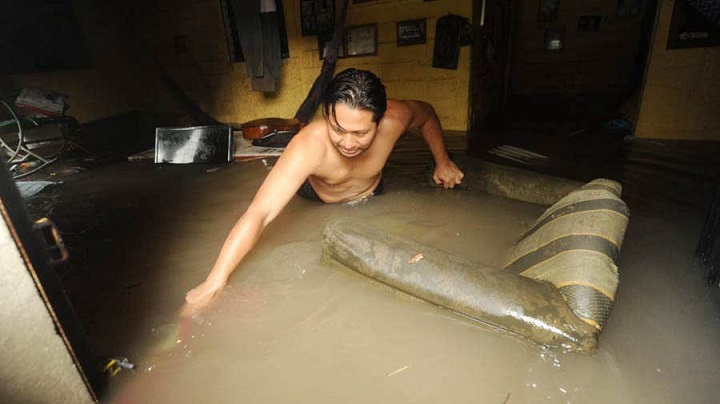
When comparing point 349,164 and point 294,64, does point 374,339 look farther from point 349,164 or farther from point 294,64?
point 294,64

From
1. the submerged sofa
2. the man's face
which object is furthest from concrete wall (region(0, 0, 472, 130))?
the submerged sofa

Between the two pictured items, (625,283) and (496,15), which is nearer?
(625,283)

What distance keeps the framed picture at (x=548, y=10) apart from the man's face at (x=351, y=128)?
8433mm

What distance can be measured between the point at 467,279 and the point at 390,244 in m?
0.39

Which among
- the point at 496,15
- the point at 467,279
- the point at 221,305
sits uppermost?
the point at 496,15

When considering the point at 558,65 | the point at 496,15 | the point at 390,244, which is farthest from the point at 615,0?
the point at 390,244

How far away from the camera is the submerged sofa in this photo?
137 centimetres

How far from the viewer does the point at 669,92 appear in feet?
14.9

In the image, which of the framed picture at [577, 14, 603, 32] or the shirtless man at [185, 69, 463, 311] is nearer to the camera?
the shirtless man at [185, 69, 463, 311]

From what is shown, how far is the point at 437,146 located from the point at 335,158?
104 cm

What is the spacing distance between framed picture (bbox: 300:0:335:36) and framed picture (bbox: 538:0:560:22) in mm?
5331

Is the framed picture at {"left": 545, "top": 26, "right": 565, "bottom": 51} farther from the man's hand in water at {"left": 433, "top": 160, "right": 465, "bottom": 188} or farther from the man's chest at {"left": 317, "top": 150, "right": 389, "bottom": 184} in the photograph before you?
the man's chest at {"left": 317, "top": 150, "right": 389, "bottom": 184}

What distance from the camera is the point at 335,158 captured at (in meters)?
2.43

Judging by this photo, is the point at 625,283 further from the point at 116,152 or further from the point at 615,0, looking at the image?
the point at 615,0
